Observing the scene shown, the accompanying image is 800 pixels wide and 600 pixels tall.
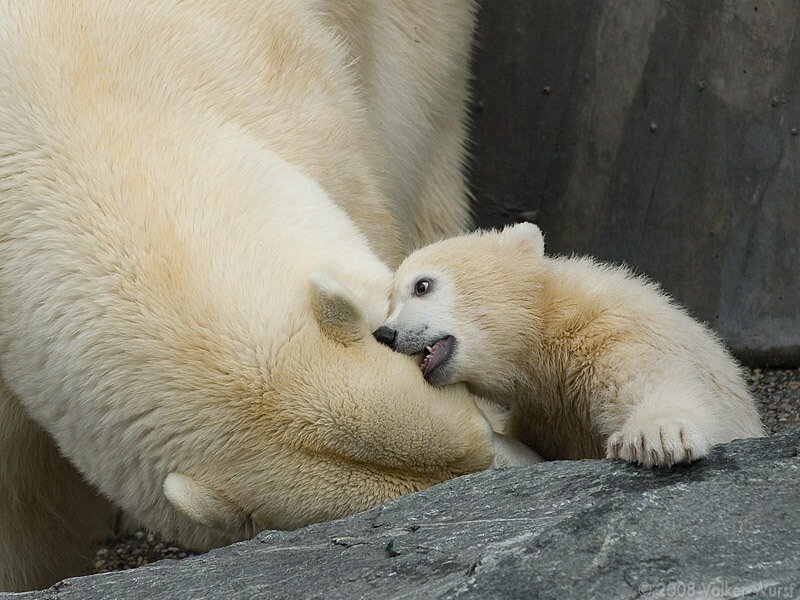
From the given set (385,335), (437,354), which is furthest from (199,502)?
(437,354)

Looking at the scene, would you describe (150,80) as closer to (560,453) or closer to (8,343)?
(8,343)

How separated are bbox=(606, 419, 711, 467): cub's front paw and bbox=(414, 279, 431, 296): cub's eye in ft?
2.43

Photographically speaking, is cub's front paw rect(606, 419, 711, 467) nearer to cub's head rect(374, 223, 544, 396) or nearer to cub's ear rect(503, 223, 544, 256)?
cub's head rect(374, 223, 544, 396)

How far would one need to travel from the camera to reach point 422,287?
2.92 metres

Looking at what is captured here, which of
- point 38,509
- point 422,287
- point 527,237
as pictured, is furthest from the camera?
point 38,509

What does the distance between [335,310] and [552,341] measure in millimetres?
772

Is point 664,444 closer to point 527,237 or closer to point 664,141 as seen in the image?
point 527,237

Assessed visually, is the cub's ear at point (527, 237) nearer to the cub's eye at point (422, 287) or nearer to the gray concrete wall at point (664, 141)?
the cub's eye at point (422, 287)

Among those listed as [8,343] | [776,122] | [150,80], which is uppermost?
[776,122]

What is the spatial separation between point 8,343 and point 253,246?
717mm

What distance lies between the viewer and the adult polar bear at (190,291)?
248 centimetres

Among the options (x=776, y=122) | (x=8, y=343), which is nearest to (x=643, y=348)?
(x=8, y=343)

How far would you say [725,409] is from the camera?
287 cm

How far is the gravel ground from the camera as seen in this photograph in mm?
4539
